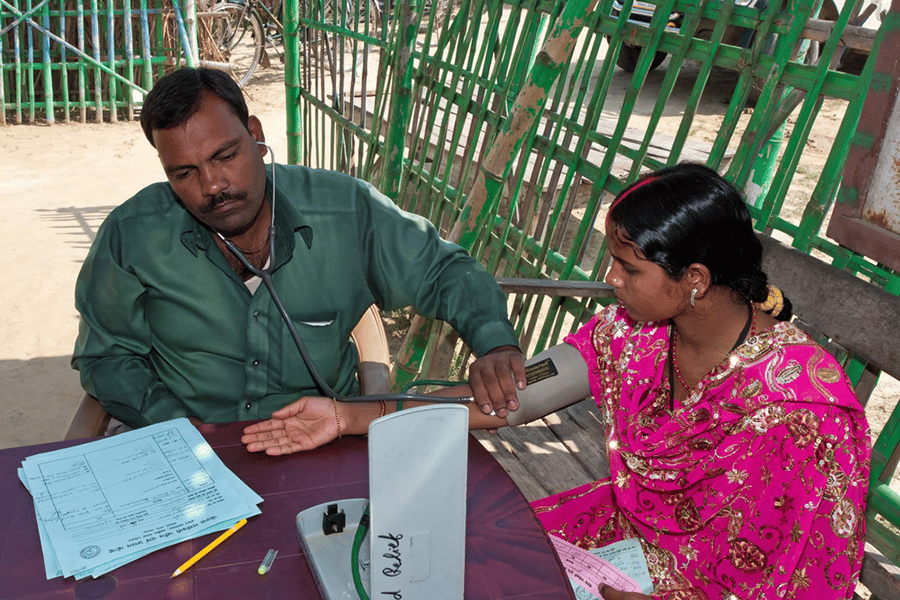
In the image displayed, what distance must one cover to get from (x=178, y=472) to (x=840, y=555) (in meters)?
1.31

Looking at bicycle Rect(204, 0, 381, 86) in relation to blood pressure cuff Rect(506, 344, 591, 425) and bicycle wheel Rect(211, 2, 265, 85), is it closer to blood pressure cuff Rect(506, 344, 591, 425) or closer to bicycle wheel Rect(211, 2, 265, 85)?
bicycle wheel Rect(211, 2, 265, 85)

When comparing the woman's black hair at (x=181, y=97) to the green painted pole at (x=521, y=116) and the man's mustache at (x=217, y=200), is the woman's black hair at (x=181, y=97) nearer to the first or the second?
the man's mustache at (x=217, y=200)

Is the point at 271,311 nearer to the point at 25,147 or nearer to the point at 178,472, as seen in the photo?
the point at 178,472

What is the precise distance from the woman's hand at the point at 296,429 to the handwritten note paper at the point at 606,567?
21.0 inches

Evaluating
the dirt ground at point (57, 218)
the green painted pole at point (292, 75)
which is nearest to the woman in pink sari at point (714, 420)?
the dirt ground at point (57, 218)

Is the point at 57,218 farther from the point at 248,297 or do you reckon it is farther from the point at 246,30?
the point at 246,30

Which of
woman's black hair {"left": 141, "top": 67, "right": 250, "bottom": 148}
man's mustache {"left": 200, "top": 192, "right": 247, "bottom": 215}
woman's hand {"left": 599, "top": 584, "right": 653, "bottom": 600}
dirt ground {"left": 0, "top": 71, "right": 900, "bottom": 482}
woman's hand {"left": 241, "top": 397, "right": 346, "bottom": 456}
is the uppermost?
woman's black hair {"left": 141, "top": 67, "right": 250, "bottom": 148}

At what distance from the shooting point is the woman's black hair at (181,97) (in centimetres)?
172

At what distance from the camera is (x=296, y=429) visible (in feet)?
5.08

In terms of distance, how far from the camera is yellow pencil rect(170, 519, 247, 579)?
1.21 meters

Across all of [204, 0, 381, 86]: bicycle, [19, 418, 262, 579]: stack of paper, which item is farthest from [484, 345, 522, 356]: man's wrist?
[204, 0, 381, 86]: bicycle

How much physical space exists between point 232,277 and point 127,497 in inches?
25.9

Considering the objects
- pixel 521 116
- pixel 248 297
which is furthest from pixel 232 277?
pixel 521 116

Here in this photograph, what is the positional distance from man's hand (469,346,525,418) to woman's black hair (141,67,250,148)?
80cm
